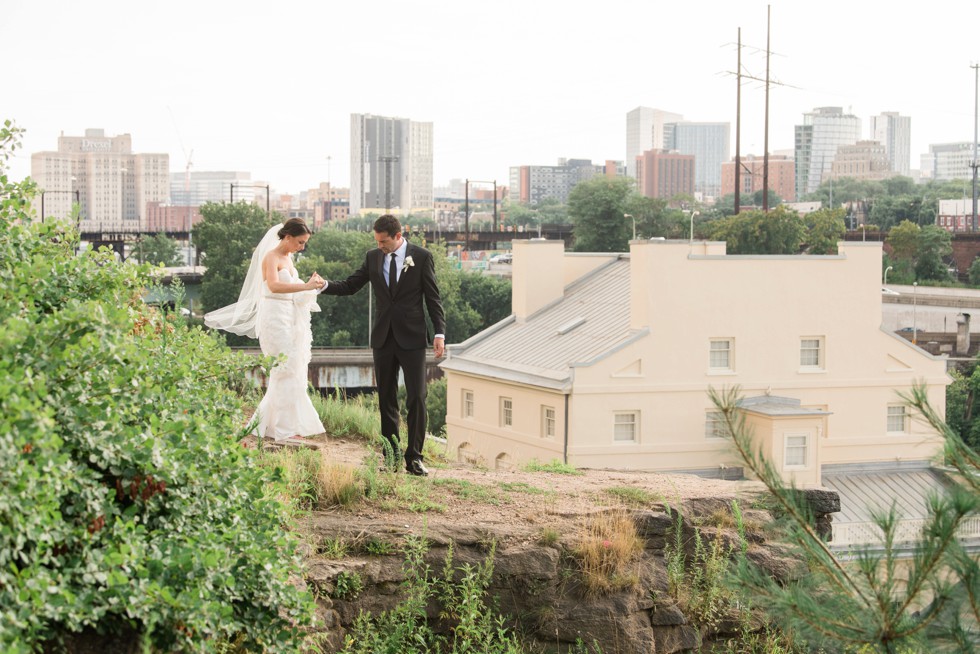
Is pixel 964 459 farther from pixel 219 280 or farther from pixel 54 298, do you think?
pixel 219 280

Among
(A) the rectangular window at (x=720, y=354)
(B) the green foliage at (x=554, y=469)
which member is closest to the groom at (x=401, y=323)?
(B) the green foliage at (x=554, y=469)

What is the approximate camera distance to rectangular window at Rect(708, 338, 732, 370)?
118 feet

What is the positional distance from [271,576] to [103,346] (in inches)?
50.7

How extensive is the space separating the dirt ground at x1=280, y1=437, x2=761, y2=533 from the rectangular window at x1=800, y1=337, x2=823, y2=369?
2733cm

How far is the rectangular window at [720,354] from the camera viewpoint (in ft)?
118

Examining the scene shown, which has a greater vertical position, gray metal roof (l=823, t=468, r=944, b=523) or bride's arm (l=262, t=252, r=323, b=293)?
bride's arm (l=262, t=252, r=323, b=293)

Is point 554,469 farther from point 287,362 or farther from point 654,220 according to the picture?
point 654,220

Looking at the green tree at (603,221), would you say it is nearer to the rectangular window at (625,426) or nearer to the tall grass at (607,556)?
the rectangular window at (625,426)

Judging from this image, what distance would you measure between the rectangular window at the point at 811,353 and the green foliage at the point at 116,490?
33.1 m

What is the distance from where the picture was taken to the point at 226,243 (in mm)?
74000

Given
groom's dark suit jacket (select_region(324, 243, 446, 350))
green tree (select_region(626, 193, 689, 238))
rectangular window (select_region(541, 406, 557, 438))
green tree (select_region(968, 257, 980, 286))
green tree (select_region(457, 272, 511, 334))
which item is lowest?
rectangular window (select_region(541, 406, 557, 438))

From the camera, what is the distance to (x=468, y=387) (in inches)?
1421

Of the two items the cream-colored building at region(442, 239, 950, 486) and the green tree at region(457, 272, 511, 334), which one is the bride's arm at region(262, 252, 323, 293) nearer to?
the cream-colored building at region(442, 239, 950, 486)

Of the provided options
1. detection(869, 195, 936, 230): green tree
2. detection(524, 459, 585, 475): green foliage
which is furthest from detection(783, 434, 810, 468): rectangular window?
detection(869, 195, 936, 230): green tree
